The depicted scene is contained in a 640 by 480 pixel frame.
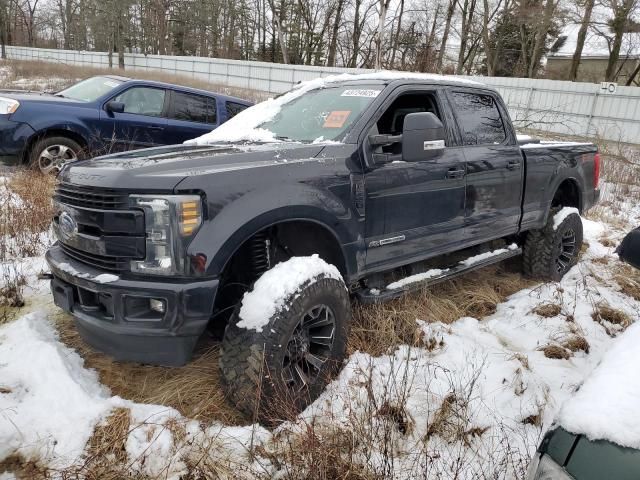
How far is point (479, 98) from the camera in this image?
4.14 meters

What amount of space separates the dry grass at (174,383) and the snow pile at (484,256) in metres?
2.17

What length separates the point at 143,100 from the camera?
278 inches

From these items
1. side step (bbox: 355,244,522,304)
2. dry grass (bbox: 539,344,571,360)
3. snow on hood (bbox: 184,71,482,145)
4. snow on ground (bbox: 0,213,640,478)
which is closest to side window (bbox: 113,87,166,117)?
snow on hood (bbox: 184,71,482,145)

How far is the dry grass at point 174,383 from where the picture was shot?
246 centimetres

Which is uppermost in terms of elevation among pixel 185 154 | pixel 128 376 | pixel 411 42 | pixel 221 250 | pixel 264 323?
pixel 411 42

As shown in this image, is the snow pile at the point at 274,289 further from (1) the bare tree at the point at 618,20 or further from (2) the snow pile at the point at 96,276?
(1) the bare tree at the point at 618,20

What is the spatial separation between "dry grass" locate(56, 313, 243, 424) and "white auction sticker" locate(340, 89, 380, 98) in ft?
6.37

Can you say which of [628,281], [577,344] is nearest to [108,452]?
[577,344]

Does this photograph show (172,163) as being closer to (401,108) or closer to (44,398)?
(44,398)

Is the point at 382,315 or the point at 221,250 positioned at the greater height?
the point at 221,250

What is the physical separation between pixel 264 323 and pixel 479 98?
3005mm

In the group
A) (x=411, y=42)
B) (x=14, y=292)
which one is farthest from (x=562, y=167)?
(x=411, y=42)

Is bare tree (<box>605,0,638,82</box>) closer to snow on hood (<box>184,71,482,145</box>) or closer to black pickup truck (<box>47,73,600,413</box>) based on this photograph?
black pickup truck (<box>47,73,600,413</box>)

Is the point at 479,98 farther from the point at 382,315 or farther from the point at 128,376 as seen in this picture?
the point at 128,376
